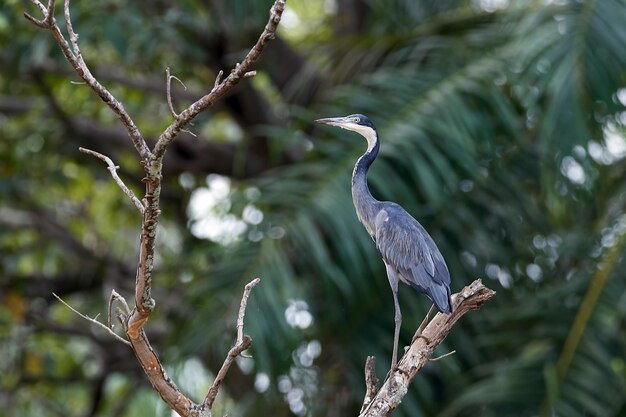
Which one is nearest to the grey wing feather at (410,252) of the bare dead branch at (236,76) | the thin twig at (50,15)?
the bare dead branch at (236,76)

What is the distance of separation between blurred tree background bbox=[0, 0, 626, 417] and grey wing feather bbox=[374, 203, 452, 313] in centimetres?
241

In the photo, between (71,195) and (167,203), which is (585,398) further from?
(71,195)

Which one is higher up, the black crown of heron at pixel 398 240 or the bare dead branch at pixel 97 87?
the bare dead branch at pixel 97 87

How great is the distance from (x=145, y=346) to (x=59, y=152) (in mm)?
5399

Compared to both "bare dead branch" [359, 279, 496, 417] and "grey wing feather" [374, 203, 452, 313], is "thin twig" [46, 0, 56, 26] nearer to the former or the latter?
"grey wing feather" [374, 203, 452, 313]

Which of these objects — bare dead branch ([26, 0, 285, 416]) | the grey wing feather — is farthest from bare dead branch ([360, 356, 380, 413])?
bare dead branch ([26, 0, 285, 416])

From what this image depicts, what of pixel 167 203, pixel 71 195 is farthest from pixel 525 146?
pixel 71 195

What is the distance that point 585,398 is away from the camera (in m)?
6.05

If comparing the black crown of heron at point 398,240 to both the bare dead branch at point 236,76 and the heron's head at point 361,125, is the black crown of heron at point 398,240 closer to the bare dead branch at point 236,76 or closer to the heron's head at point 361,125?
the heron's head at point 361,125

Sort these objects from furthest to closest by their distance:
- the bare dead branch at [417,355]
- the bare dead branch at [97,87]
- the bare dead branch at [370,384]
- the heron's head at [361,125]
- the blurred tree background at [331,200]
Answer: the blurred tree background at [331,200] < the heron's head at [361,125] < the bare dead branch at [370,384] < the bare dead branch at [417,355] < the bare dead branch at [97,87]

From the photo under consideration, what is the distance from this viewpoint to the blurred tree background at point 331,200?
6.25 metres

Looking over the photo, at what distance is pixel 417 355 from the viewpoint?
350 centimetres

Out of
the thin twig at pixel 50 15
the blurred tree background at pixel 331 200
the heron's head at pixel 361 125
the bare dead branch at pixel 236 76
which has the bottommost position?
the blurred tree background at pixel 331 200

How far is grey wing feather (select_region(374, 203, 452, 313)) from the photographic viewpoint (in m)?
3.55
